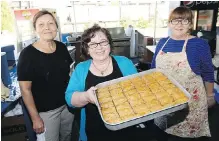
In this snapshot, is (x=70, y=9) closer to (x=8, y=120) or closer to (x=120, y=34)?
(x=120, y=34)

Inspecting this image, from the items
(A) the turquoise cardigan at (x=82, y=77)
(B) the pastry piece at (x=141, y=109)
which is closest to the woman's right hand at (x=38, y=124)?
(A) the turquoise cardigan at (x=82, y=77)

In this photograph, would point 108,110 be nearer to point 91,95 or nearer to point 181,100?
point 91,95

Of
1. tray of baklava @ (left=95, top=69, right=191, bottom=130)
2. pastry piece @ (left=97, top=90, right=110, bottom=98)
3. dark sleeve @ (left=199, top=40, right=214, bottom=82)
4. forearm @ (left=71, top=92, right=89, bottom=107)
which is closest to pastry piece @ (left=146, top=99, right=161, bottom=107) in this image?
tray of baklava @ (left=95, top=69, right=191, bottom=130)

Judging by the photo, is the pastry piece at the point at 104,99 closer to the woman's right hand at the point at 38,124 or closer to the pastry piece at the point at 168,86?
the pastry piece at the point at 168,86

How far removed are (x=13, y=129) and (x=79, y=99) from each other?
133 cm

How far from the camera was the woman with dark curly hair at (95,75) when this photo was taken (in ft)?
4.75

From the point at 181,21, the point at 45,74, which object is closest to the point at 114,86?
the point at 45,74

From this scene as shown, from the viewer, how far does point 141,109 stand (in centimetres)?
132

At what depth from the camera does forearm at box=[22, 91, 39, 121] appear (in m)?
1.76

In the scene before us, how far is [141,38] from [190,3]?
3473 millimetres

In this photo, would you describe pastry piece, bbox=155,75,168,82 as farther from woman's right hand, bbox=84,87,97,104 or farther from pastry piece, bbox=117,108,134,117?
woman's right hand, bbox=84,87,97,104

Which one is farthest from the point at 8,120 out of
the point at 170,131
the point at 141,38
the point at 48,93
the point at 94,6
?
the point at 94,6

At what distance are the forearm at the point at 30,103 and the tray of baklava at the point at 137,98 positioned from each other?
0.71 m

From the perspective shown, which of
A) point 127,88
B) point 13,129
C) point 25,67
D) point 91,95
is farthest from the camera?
point 13,129
